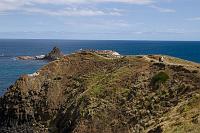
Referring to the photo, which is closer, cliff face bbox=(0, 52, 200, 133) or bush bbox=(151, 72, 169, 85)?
cliff face bbox=(0, 52, 200, 133)

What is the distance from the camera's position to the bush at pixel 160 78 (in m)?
61.6

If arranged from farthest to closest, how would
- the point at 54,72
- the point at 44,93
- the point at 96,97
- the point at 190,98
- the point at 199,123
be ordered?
1. the point at 54,72
2. the point at 44,93
3. the point at 96,97
4. the point at 190,98
5. the point at 199,123

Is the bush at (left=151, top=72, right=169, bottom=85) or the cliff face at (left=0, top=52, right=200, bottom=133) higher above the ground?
the bush at (left=151, top=72, right=169, bottom=85)

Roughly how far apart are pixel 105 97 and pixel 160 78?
28.2ft

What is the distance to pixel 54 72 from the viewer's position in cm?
8288

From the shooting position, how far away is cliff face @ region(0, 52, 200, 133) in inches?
2096

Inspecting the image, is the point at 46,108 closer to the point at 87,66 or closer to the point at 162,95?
the point at 87,66

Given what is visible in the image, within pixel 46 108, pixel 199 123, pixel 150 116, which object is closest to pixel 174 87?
pixel 150 116

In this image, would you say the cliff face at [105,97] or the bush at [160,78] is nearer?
the cliff face at [105,97]

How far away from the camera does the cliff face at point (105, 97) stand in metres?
53.2

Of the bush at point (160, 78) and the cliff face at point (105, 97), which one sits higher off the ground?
the bush at point (160, 78)

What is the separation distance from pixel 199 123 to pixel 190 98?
414 inches

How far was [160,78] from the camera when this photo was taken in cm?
6212

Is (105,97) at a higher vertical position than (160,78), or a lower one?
lower
